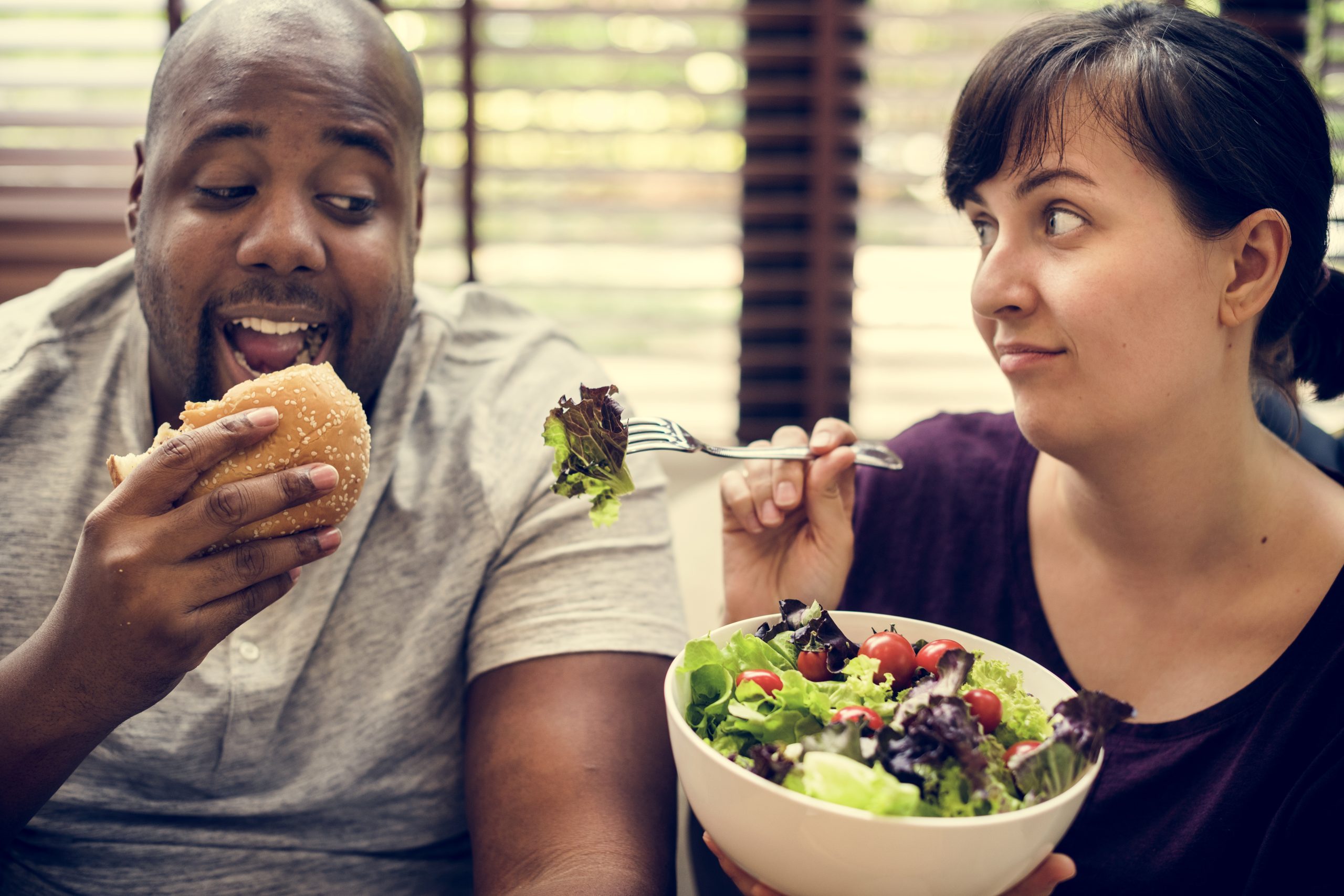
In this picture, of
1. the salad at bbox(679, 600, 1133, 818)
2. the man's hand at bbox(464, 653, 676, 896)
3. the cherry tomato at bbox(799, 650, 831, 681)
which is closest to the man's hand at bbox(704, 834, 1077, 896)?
the salad at bbox(679, 600, 1133, 818)

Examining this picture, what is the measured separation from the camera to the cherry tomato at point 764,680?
1.03 meters

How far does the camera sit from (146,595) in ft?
3.64

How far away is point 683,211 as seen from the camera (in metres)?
3.16

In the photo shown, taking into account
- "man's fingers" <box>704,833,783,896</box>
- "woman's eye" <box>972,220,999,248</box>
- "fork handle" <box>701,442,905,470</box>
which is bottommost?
"man's fingers" <box>704,833,783,896</box>

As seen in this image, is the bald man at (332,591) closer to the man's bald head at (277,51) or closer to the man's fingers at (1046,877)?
the man's bald head at (277,51)

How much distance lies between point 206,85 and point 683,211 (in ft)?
5.97

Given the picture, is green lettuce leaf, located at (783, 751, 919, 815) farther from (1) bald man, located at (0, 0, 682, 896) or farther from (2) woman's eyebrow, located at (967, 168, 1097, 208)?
(2) woman's eyebrow, located at (967, 168, 1097, 208)

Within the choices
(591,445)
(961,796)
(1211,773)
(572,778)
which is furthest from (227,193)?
(1211,773)

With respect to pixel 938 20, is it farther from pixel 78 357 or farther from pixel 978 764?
pixel 978 764

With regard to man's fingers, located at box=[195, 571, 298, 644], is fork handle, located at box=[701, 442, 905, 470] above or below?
above

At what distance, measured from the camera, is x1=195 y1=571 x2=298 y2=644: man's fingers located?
1160 millimetres

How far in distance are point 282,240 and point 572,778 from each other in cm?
89

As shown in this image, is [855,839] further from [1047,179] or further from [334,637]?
[334,637]

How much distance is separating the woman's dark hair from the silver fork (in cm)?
42
